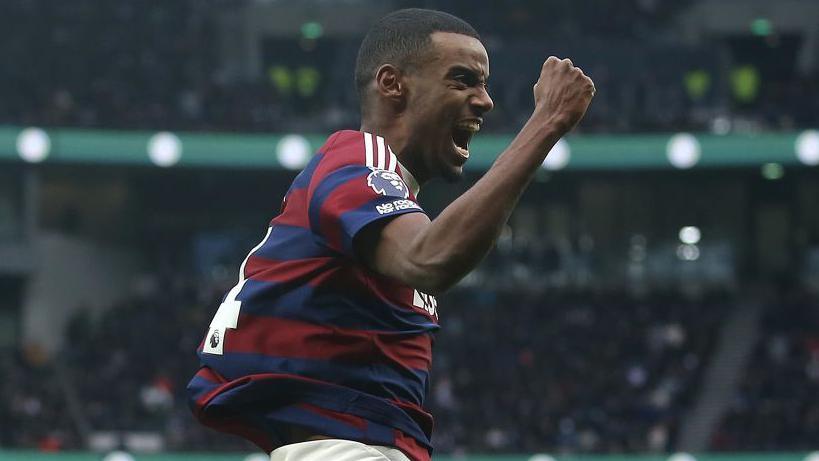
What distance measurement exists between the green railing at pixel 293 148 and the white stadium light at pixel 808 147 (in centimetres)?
1

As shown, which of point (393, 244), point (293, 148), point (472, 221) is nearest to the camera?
point (472, 221)

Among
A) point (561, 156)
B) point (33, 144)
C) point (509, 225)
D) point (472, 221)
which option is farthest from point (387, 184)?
point (509, 225)

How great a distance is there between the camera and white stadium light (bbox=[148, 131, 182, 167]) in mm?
24344

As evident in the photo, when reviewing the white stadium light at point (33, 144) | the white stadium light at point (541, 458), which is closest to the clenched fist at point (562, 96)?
the white stadium light at point (541, 458)

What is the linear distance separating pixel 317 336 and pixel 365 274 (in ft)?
0.58

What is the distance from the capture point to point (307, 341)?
3582mm

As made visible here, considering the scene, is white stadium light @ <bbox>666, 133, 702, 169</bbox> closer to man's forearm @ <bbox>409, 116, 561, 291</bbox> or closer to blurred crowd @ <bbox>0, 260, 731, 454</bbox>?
blurred crowd @ <bbox>0, 260, 731, 454</bbox>

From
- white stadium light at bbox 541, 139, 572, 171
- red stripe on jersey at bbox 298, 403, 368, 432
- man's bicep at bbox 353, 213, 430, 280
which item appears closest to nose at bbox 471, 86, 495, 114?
man's bicep at bbox 353, 213, 430, 280

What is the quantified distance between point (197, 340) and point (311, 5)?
7.85 m

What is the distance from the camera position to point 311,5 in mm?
29656

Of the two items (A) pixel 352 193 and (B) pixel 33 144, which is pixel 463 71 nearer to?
(A) pixel 352 193

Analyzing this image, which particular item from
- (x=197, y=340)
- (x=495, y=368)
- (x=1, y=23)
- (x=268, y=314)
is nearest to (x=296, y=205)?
(x=268, y=314)

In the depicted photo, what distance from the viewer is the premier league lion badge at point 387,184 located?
3410 mm

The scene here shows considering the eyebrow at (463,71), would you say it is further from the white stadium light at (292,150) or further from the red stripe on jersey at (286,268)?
the white stadium light at (292,150)
